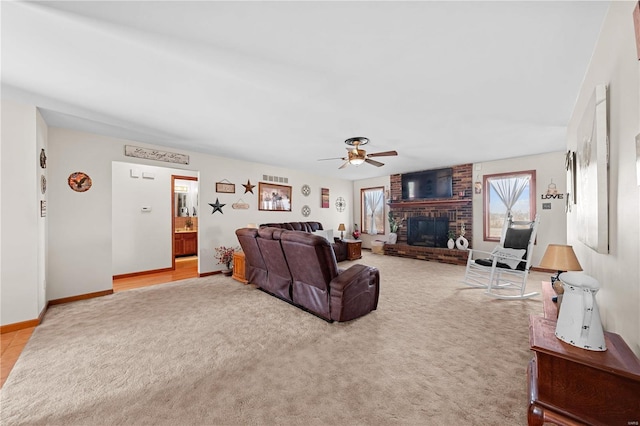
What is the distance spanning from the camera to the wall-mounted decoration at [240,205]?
566cm

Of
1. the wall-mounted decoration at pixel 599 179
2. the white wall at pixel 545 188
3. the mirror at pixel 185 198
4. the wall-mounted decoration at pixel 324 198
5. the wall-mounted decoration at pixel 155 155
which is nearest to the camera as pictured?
the wall-mounted decoration at pixel 599 179

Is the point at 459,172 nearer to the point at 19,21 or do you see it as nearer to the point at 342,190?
the point at 342,190

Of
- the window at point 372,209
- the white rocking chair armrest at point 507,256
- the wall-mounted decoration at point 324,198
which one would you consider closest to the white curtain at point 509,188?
the white rocking chair armrest at point 507,256

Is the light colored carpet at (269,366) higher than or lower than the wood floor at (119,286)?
higher

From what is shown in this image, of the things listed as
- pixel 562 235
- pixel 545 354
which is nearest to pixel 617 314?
pixel 545 354

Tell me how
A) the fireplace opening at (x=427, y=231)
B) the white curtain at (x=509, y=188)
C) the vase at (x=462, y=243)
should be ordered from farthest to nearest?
the fireplace opening at (x=427, y=231) → the vase at (x=462, y=243) → the white curtain at (x=509, y=188)

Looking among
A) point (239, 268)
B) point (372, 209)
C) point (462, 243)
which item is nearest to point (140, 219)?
point (239, 268)

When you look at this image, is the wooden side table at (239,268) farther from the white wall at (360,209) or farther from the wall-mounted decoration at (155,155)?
the white wall at (360,209)

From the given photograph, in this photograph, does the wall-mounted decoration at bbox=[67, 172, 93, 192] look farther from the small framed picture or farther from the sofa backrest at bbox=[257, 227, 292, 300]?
the sofa backrest at bbox=[257, 227, 292, 300]

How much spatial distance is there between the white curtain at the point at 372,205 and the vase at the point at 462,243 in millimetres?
2647

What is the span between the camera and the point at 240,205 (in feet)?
18.9

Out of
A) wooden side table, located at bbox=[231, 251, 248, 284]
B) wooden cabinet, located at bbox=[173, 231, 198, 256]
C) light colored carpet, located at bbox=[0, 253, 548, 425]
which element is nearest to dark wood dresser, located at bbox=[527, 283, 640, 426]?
light colored carpet, located at bbox=[0, 253, 548, 425]

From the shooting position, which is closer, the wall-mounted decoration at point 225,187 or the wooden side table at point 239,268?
the wooden side table at point 239,268

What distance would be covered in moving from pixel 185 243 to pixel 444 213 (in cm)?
737
